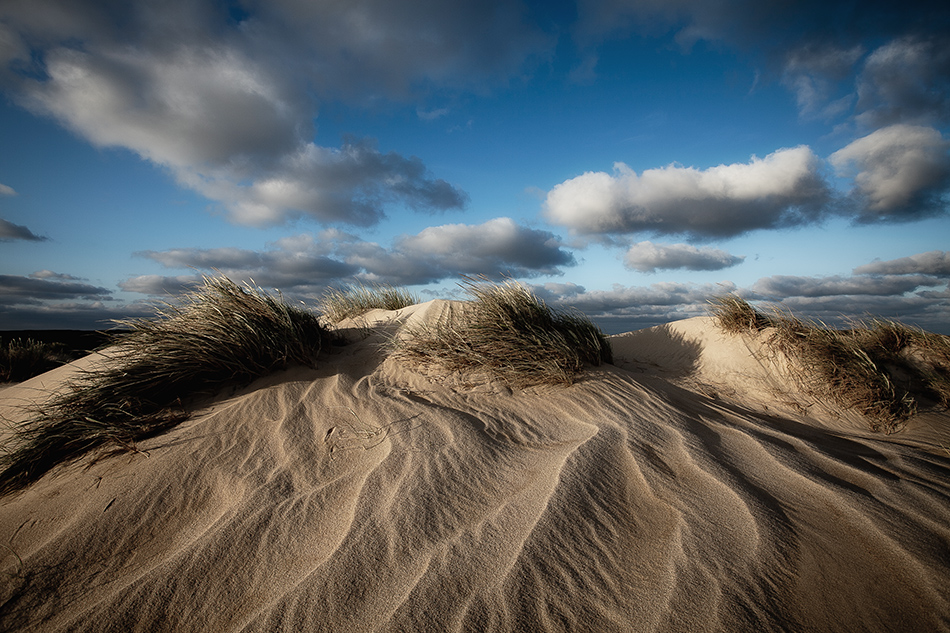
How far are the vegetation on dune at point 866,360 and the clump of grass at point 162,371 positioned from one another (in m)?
5.87

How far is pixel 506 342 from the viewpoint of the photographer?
3711mm

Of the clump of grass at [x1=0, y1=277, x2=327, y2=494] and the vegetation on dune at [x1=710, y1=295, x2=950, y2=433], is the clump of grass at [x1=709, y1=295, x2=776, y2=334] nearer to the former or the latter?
A: the vegetation on dune at [x1=710, y1=295, x2=950, y2=433]

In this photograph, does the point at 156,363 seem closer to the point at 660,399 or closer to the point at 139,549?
the point at 139,549

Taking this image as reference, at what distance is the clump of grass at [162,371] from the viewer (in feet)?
8.39

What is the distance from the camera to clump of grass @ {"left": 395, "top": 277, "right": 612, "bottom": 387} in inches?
141

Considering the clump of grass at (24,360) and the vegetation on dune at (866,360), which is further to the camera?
the clump of grass at (24,360)

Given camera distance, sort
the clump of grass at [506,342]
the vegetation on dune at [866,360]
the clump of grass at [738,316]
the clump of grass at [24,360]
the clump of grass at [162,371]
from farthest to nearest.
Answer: the clump of grass at [24,360]
the clump of grass at [738,316]
the vegetation on dune at [866,360]
the clump of grass at [506,342]
the clump of grass at [162,371]

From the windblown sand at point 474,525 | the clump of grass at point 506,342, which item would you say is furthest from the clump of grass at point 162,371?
the clump of grass at point 506,342

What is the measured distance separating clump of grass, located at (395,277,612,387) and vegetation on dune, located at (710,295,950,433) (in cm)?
280

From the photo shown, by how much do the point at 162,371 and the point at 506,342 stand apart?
2886 mm

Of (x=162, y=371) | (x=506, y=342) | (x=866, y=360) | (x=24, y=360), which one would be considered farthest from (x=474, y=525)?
(x=24, y=360)

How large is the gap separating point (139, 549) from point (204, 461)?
58 cm

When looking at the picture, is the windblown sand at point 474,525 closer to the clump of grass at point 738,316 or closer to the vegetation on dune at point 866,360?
the vegetation on dune at point 866,360

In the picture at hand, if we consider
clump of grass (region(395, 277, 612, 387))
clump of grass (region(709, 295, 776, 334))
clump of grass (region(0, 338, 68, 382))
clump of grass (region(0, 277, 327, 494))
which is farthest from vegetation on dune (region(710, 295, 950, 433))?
clump of grass (region(0, 338, 68, 382))
